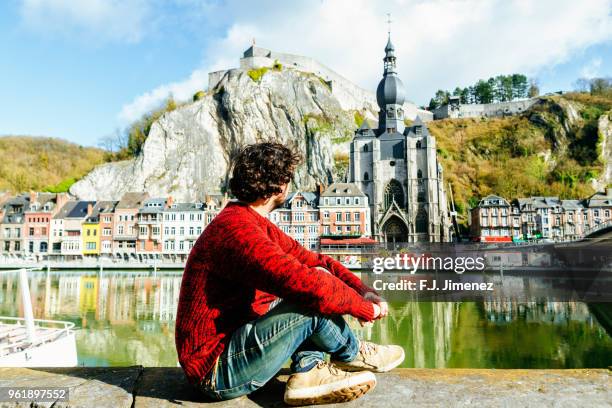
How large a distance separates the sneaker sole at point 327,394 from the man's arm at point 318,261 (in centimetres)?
58

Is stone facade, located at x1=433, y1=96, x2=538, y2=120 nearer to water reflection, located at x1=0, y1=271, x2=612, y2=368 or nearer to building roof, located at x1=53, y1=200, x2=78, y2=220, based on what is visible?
building roof, located at x1=53, y1=200, x2=78, y2=220

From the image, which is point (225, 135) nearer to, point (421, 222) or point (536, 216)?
point (421, 222)

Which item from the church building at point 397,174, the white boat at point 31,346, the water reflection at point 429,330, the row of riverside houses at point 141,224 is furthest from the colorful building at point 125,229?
the white boat at point 31,346

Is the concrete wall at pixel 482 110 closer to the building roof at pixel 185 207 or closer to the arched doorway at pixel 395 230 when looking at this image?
the arched doorway at pixel 395 230

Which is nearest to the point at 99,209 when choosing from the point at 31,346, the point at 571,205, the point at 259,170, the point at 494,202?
the point at 494,202

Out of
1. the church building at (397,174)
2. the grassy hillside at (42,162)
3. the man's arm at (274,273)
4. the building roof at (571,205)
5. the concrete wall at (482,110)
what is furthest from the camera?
the concrete wall at (482,110)

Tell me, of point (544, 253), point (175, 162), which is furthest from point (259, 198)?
point (175, 162)

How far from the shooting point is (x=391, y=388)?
2100mm

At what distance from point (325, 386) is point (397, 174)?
49.2 m

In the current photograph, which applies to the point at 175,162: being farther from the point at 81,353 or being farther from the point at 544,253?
the point at 81,353

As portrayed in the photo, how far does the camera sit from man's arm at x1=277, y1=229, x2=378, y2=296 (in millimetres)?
2461

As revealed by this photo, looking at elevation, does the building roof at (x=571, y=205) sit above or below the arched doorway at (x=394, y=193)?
below

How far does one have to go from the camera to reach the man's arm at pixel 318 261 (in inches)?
96.9

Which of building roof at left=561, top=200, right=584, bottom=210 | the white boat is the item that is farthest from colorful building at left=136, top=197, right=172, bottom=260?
building roof at left=561, top=200, right=584, bottom=210
